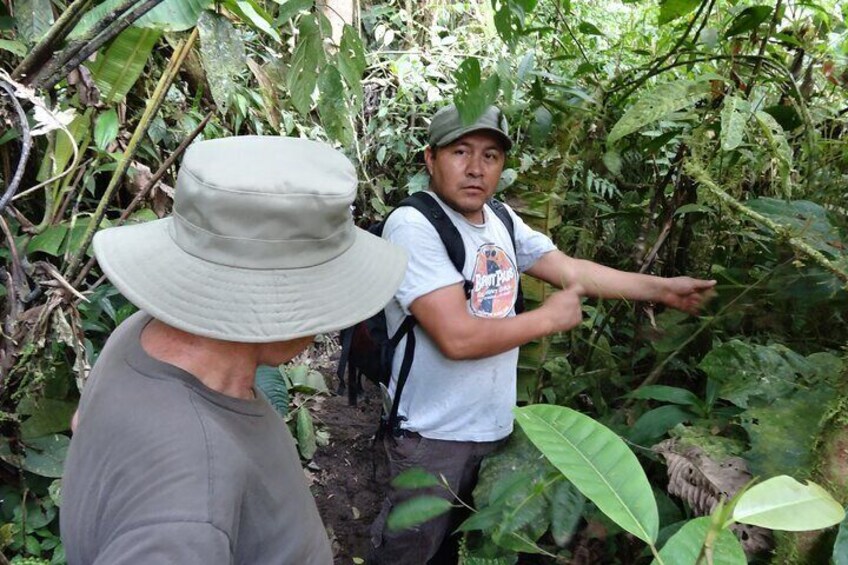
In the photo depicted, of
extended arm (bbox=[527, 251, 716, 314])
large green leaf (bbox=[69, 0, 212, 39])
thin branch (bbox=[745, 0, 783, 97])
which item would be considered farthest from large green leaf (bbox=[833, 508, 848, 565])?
large green leaf (bbox=[69, 0, 212, 39])

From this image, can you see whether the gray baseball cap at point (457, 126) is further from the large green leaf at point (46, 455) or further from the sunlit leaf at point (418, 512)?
the large green leaf at point (46, 455)

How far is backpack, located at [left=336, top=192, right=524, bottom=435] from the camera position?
1.74m

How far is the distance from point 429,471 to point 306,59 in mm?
1140

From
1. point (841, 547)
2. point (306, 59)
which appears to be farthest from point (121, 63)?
point (841, 547)

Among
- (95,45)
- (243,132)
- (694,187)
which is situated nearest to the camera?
(95,45)

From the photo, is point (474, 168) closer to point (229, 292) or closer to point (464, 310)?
point (464, 310)

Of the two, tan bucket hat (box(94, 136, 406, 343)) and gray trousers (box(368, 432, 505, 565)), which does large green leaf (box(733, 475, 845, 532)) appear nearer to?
tan bucket hat (box(94, 136, 406, 343))

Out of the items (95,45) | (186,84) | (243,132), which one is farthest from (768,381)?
(243,132)

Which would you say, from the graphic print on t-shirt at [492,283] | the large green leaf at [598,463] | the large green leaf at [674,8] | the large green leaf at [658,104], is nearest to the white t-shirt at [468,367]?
the graphic print on t-shirt at [492,283]

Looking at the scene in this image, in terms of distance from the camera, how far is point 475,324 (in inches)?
66.2

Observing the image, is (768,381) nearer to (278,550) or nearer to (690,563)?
(690,563)

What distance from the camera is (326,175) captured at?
87 centimetres

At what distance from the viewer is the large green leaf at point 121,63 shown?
1.73 m

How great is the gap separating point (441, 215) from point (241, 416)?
100cm
